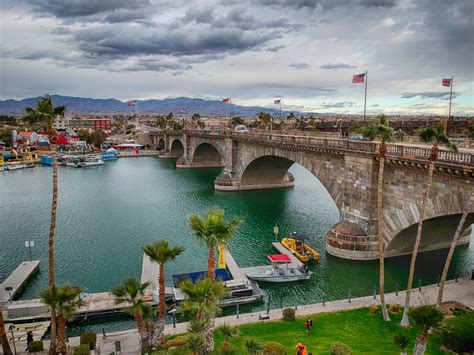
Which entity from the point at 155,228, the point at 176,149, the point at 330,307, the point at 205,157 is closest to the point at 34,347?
the point at 330,307

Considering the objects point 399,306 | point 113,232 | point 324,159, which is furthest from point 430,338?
point 113,232

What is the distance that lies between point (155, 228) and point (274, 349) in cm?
3125

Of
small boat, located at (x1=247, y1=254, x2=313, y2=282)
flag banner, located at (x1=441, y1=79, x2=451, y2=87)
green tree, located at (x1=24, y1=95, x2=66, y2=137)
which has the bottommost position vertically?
small boat, located at (x1=247, y1=254, x2=313, y2=282)

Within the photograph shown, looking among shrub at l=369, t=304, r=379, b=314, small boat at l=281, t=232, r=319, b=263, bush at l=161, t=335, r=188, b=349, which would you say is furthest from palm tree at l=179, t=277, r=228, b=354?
small boat at l=281, t=232, r=319, b=263

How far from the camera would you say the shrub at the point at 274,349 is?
60.8ft

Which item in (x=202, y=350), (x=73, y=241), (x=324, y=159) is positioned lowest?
(x=73, y=241)

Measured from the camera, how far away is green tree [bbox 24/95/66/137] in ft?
69.3

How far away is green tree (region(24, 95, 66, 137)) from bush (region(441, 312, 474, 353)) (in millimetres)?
23046

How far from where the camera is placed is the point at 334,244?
118ft

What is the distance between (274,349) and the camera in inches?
749

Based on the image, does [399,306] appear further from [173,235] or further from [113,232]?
[113,232]

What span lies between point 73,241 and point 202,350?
3088cm

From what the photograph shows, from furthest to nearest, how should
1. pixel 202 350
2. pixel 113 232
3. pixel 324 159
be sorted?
1. pixel 113 232
2. pixel 324 159
3. pixel 202 350

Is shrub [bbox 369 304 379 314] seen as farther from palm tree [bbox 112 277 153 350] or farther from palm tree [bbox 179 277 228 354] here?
palm tree [bbox 112 277 153 350]
